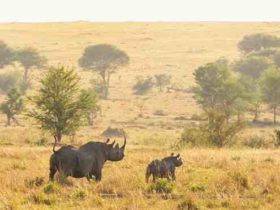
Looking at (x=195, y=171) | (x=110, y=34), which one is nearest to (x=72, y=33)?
(x=110, y=34)

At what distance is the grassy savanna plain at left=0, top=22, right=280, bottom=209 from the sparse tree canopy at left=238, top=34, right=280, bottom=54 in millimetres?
6523

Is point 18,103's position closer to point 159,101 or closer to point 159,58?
point 159,101

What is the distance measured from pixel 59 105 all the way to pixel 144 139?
28.8 ft

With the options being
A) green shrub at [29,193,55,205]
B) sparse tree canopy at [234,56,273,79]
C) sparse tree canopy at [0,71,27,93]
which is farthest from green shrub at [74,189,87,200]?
sparse tree canopy at [234,56,273,79]

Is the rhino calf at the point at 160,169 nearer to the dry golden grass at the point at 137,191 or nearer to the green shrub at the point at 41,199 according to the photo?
the dry golden grass at the point at 137,191

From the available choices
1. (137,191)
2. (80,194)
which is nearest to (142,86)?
(137,191)

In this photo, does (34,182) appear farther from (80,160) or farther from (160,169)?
(160,169)

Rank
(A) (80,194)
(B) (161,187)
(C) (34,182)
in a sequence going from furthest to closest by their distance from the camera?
(C) (34,182) < (B) (161,187) < (A) (80,194)

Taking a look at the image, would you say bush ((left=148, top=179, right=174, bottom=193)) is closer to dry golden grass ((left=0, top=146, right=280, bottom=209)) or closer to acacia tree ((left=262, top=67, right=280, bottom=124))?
dry golden grass ((left=0, top=146, right=280, bottom=209))

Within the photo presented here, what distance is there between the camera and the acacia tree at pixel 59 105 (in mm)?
31906

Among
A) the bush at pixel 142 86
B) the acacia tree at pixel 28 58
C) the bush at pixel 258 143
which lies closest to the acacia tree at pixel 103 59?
the bush at pixel 142 86

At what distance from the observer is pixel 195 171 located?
16.4 meters

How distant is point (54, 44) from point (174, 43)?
93.1 feet

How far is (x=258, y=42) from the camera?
10250 centimetres
